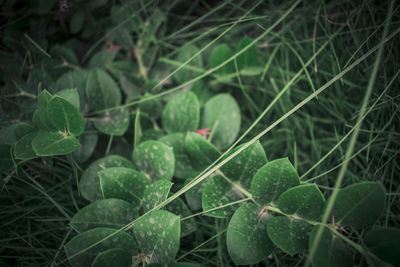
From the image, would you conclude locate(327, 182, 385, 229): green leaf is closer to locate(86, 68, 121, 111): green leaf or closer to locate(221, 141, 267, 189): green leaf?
locate(221, 141, 267, 189): green leaf

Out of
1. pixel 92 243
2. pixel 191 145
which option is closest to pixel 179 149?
pixel 191 145

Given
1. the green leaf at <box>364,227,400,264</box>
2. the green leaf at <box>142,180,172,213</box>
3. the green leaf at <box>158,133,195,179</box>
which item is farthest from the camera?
the green leaf at <box>158,133,195,179</box>

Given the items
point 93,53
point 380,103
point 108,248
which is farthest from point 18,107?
point 380,103

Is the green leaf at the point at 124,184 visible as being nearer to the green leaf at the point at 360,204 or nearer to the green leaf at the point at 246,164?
the green leaf at the point at 246,164

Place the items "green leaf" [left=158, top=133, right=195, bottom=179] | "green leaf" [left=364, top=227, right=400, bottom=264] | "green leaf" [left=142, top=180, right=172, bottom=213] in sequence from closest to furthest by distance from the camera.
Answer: "green leaf" [left=364, top=227, right=400, bottom=264], "green leaf" [left=142, top=180, right=172, bottom=213], "green leaf" [left=158, top=133, right=195, bottom=179]

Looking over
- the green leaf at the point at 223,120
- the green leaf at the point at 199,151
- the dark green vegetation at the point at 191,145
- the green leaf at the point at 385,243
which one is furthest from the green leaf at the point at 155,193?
the green leaf at the point at 385,243

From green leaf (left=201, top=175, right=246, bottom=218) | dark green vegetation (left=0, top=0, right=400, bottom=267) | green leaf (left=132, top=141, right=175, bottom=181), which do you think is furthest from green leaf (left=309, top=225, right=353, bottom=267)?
green leaf (left=132, top=141, right=175, bottom=181)

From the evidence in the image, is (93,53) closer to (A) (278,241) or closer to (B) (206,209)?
(B) (206,209)
